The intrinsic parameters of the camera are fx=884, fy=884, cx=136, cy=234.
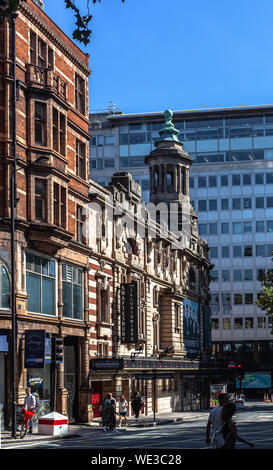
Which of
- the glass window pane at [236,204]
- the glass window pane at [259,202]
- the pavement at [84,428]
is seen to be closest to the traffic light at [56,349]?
the pavement at [84,428]

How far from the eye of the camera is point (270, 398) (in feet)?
334

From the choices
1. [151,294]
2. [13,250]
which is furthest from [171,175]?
[13,250]

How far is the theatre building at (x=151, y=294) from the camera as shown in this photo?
172 feet

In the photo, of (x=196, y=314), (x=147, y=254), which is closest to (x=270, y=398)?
(x=196, y=314)

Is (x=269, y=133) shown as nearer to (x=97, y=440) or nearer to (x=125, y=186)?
(x=125, y=186)

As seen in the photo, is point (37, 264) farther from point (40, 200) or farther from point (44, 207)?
point (40, 200)

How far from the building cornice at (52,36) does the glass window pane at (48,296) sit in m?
12.5

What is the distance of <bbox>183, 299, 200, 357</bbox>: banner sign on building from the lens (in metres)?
76.2

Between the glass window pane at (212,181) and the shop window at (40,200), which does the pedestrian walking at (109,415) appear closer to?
the shop window at (40,200)

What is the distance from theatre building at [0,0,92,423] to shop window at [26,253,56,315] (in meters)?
0.05

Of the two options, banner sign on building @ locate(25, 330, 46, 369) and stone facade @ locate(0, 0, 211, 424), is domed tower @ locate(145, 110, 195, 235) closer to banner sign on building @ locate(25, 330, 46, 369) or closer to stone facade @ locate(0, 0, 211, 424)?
stone facade @ locate(0, 0, 211, 424)

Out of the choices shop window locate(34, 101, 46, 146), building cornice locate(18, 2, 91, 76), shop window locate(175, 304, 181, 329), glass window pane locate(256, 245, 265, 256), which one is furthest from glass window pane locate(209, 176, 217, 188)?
shop window locate(34, 101, 46, 146)

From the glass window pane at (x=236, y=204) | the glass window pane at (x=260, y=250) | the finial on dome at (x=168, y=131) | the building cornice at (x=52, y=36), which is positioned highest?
the finial on dome at (x=168, y=131)

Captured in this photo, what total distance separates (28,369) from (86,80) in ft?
59.8
